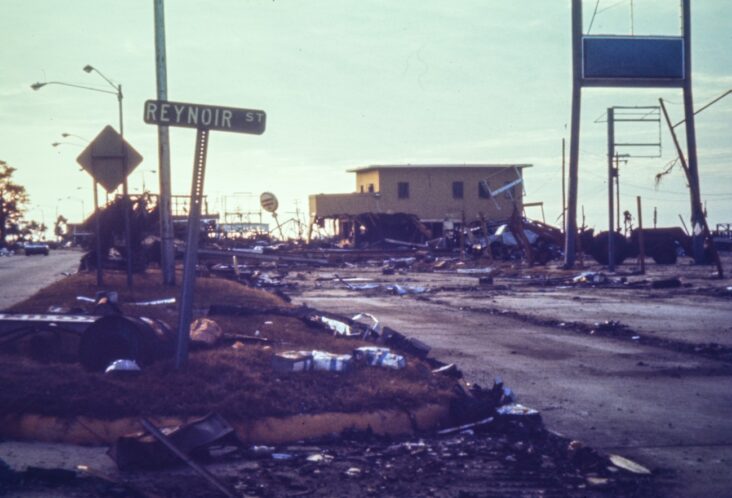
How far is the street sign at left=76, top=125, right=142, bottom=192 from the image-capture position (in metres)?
17.5

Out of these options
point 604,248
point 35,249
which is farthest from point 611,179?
point 35,249

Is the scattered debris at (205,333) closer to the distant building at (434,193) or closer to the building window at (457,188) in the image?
the distant building at (434,193)

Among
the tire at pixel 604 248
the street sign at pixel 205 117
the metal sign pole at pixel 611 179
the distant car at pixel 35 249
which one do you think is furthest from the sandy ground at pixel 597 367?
the distant car at pixel 35 249

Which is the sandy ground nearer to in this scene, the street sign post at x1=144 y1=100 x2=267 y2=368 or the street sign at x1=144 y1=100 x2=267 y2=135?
the street sign post at x1=144 y1=100 x2=267 y2=368

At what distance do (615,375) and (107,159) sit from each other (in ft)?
34.3

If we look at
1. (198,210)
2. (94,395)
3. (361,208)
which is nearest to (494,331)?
(198,210)

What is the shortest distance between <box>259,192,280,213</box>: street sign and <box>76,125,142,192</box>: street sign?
28.6m

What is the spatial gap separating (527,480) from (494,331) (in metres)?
9.81

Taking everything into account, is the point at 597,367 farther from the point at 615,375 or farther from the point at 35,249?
the point at 35,249

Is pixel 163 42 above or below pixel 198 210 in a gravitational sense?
above

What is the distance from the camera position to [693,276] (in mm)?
33125

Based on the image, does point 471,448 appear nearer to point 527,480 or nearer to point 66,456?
point 527,480

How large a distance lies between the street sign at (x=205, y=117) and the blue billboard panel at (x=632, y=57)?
33537 mm

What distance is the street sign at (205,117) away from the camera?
829cm
